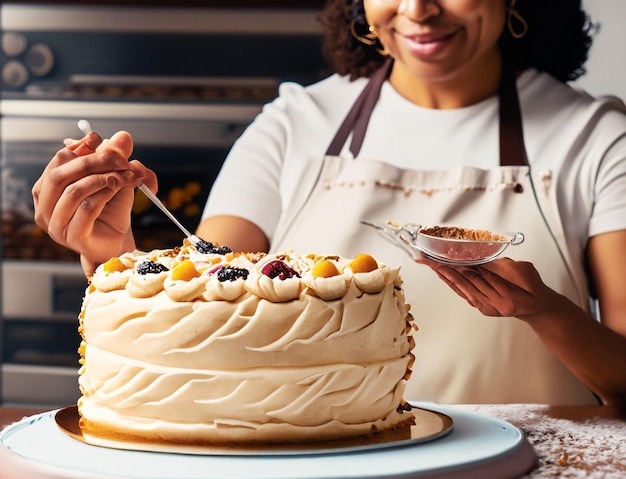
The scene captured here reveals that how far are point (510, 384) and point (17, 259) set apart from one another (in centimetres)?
187

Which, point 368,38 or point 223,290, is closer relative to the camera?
point 223,290

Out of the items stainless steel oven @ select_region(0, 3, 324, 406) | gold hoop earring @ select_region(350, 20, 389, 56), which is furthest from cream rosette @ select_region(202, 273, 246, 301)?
stainless steel oven @ select_region(0, 3, 324, 406)

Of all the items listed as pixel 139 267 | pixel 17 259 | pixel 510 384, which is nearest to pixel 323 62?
pixel 17 259

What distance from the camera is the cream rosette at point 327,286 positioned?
3.18ft

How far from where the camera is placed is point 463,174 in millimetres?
1880

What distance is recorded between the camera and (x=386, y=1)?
5.67 feet

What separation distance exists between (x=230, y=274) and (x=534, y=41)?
1.28 m

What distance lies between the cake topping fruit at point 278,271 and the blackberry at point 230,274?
2 centimetres

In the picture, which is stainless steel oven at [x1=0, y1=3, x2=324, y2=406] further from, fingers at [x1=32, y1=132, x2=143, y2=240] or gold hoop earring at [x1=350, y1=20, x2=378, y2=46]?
fingers at [x1=32, y1=132, x2=143, y2=240]

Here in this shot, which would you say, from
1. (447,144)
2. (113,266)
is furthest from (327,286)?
(447,144)

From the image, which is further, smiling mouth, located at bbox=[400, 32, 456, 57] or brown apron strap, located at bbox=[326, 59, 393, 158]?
brown apron strap, located at bbox=[326, 59, 393, 158]

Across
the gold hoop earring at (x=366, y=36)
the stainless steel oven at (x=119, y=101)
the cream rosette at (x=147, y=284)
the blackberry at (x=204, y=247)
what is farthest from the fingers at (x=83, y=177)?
the stainless steel oven at (x=119, y=101)

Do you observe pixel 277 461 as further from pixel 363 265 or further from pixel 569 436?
pixel 569 436

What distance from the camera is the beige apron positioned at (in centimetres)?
182
